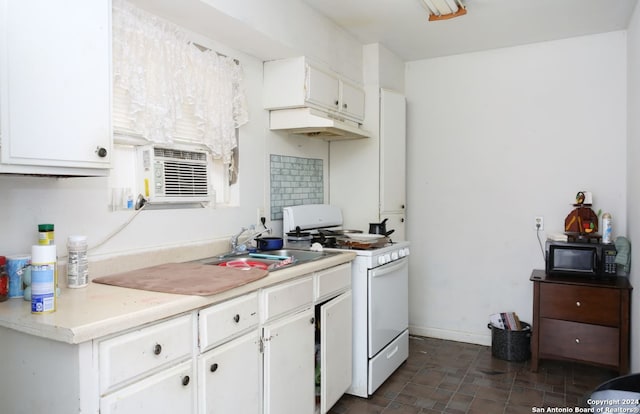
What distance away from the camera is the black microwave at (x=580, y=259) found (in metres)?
3.20

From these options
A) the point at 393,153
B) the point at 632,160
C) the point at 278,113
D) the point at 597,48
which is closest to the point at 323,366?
the point at 278,113

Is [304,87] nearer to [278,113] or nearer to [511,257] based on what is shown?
[278,113]

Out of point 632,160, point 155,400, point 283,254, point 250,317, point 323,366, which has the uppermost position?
point 632,160

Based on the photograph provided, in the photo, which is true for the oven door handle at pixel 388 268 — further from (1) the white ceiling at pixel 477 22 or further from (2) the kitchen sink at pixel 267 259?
(1) the white ceiling at pixel 477 22

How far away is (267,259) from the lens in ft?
8.39

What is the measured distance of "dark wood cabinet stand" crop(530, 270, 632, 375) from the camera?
3072mm

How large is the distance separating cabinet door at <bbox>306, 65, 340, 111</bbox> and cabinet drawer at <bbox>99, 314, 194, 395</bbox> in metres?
1.85

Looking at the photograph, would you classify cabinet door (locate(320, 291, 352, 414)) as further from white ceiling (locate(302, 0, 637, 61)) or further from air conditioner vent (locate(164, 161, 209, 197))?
white ceiling (locate(302, 0, 637, 61))

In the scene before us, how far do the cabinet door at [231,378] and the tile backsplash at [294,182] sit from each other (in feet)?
4.36

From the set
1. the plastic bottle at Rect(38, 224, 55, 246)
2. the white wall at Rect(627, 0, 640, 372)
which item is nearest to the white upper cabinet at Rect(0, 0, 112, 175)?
the plastic bottle at Rect(38, 224, 55, 246)

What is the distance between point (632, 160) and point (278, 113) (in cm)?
245

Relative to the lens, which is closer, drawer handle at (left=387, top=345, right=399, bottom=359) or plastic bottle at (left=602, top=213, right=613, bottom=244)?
drawer handle at (left=387, top=345, right=399, bottom=359)

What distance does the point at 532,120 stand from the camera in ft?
12.4

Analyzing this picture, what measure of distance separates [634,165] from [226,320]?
112 inches
